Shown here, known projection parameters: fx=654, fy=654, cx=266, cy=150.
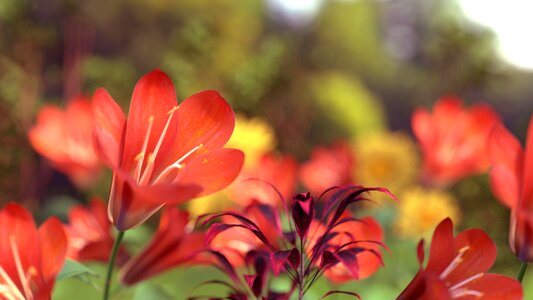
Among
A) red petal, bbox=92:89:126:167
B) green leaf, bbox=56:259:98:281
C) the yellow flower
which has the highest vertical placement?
red petal, bbox=92:89:126:167

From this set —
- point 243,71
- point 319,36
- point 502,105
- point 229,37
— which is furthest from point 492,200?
point 502,105

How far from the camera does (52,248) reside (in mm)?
207

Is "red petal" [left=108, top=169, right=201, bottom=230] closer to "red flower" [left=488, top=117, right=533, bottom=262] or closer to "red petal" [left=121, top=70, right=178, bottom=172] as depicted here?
"red petal" [left=121, top=70, right=178, bottom=172]

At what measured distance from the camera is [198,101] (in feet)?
0.69

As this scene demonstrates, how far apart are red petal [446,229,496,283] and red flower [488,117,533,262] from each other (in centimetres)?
2

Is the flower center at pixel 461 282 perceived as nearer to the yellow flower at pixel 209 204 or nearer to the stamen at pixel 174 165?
the stamen at pixel 174 165

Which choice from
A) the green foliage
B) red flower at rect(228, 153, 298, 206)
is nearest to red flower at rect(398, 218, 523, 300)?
red flower at rect(228, 153, 298, 206)

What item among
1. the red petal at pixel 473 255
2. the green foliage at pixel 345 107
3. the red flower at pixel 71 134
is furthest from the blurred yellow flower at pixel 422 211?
the green foliage at pixel 345 107

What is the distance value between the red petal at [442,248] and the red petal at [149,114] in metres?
0.09

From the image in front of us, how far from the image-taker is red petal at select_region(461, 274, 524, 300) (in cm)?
19

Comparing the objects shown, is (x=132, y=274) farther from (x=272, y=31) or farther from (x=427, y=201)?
(x=272, y=31)

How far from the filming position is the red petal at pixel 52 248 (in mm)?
204

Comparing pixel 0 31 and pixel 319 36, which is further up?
pixel 319 36

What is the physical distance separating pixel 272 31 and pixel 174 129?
2007 mm
